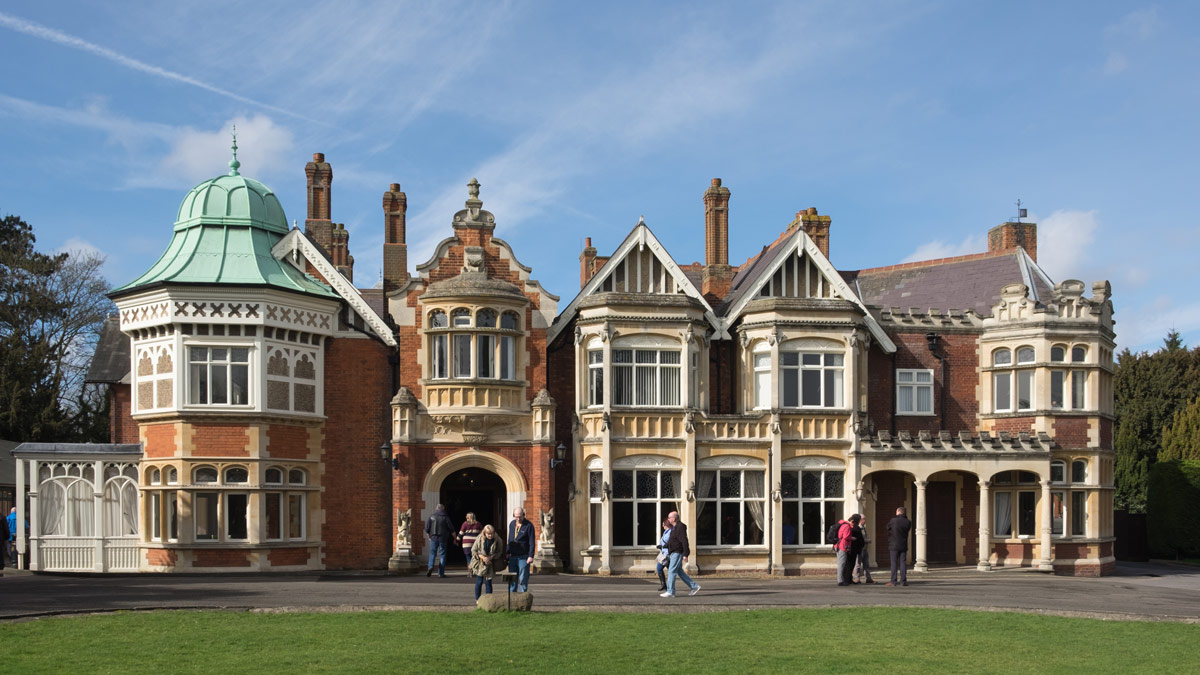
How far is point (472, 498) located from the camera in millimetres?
33844

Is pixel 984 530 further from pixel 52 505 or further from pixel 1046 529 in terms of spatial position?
pixel 52 505

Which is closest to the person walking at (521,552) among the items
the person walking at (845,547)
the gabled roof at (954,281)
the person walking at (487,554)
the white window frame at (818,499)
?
the person walking at (487,554)

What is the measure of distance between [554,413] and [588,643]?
14.7 m

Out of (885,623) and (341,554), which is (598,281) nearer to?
(341,554)

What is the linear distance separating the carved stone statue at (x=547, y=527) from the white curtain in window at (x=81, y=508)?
1055 centimetres

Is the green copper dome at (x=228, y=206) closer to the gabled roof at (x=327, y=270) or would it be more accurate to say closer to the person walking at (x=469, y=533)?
the gabled roof at (x=327, y=270)

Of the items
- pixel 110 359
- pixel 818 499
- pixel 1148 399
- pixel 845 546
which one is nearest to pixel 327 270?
pixel 110 359

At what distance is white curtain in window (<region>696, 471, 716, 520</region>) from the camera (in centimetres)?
3222

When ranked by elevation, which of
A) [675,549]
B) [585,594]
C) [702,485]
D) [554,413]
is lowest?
[585,594]

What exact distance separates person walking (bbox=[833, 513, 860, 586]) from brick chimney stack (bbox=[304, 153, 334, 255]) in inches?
619

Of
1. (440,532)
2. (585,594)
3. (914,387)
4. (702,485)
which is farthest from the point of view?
(914,387)

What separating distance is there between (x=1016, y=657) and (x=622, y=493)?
15.9 metres

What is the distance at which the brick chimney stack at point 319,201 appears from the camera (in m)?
34.5

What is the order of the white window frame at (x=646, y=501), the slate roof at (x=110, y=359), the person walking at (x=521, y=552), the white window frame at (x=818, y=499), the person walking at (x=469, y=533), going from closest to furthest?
the person walking at (x=521, y=552) < the person walking at (x=469, y=533) < the white window frame at (x=646, y=501) < the slate roof at (x=110, y=359) < the white window frame at (x=818, y=499)
